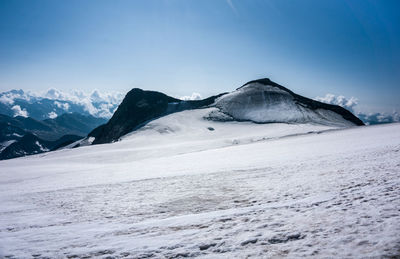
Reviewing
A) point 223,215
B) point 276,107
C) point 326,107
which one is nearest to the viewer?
point 223,215

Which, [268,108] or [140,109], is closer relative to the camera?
[268,108]

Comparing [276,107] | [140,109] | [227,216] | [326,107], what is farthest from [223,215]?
[140,109]

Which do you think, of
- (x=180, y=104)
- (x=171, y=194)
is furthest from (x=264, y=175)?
(x=180, y=104)

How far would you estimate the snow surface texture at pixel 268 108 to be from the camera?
77.3 metres

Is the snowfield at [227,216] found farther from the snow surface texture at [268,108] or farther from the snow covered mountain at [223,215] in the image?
the snow surface texture at [268,108]

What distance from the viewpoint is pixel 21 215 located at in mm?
11047

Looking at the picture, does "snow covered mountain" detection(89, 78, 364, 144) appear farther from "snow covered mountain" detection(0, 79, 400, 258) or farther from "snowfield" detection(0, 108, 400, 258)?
"snowfield" detection(0, 108, 400, 258)

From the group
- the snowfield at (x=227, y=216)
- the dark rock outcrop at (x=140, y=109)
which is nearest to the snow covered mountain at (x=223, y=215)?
the snowfield at (x=227, y=216)

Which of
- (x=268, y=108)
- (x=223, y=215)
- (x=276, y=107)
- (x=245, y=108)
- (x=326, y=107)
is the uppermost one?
(x=245, y=108)

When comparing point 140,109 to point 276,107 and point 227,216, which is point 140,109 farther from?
point 227,216

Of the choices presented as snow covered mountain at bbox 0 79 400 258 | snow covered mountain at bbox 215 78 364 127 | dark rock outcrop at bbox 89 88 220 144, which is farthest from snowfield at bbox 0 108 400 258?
dark rock outcrop at bbox 89 88 220 144

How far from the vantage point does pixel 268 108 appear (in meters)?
87.2

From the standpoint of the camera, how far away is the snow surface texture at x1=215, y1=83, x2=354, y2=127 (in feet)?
254

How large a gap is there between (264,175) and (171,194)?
5.95m
